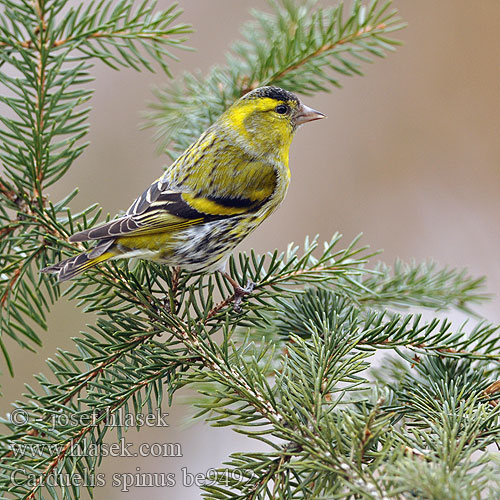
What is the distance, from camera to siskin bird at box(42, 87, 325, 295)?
1.27 meters

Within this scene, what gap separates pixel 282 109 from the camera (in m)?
1.59

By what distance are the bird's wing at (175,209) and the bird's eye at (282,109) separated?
30 cm

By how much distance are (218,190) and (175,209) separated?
0.13m

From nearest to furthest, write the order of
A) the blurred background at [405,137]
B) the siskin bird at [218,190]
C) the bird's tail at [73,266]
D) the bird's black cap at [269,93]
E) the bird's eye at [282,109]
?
1. the bird's tail at [73,266]
2. the siskin bird at [218,190]
3. the bird's black cap at [269,93]
4. the bird's eye at [282,109]
5. the blurred background at [405,137]

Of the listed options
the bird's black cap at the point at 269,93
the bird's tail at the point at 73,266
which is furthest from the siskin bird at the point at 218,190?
the bird's tail at the point at 73,266

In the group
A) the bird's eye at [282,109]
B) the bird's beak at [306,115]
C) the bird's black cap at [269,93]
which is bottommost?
the bird's black cap at [269,93]

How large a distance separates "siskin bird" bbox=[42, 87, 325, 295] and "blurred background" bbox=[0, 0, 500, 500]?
1.14 metres

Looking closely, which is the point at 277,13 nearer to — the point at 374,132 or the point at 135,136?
the point at 135,136

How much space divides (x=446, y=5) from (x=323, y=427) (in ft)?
9.50

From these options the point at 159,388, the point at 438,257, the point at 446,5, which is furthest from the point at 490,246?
the point at 159,388

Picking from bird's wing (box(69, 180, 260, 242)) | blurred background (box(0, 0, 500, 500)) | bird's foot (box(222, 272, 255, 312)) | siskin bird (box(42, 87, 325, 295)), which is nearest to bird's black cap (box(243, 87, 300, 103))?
siskin bird (box(42, 87, 325, 295))

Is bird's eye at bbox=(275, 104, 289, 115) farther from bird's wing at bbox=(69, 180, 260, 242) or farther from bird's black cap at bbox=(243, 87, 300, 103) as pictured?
bird's wing at bbox=(69, 180, 260, 242)

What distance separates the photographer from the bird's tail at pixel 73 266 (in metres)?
0.98

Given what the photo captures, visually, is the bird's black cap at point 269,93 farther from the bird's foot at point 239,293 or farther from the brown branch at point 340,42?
the bird's foot at point 239,293
